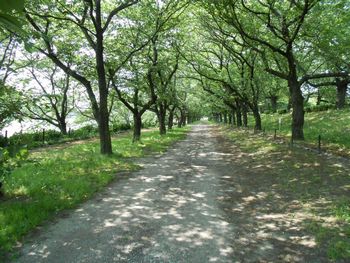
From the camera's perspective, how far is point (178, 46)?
26.7 meters

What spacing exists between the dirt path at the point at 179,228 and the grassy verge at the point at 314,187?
0.22 metres

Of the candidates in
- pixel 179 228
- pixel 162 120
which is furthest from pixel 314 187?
pixel 162 120

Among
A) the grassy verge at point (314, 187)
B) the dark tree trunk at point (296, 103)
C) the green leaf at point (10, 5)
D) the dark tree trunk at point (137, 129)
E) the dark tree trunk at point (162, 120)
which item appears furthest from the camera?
the dark tree trunk at point (162, 120)

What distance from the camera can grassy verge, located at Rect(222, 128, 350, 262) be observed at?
5492mm

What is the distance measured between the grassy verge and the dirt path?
224 millimetres

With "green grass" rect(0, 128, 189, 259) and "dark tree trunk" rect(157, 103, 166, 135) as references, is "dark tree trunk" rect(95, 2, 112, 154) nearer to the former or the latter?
"green grass" rect(0, 128, 189, 259)

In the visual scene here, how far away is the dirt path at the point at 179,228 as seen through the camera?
4.86m

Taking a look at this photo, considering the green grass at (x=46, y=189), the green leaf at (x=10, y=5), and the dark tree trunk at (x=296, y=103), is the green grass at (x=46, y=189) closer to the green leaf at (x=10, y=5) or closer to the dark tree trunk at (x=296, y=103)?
the green leaf at (x=10, y=5)

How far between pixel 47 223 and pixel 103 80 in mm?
9704

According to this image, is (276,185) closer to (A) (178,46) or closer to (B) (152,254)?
(B) (152,254)

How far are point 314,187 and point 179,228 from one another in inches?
175

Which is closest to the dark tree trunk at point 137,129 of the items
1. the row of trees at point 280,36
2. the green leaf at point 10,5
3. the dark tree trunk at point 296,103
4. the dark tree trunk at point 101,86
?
the row of trees at point 280,36

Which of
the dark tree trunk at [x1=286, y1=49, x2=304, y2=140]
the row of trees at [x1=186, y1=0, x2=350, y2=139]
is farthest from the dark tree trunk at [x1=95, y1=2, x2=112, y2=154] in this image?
the dark tree trunk at [x1=286, y1=49, x2=304, y2=140]

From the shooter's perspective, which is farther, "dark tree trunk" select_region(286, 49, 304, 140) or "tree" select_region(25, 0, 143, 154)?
"dark tree trunk" select_region(286, 49, 304, 140)
